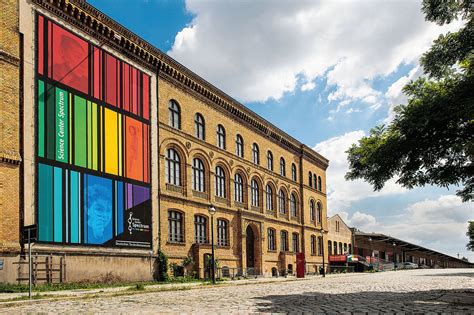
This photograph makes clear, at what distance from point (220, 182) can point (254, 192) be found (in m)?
6.38

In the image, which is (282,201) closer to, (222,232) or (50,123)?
(222,232)

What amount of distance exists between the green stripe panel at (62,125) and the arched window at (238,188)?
1824 centimetres

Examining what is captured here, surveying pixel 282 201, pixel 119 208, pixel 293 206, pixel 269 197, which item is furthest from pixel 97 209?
pixel 293 206

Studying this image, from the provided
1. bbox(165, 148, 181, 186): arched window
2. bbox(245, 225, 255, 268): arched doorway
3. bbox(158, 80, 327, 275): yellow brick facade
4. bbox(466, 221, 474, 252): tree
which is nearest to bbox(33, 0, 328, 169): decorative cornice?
bbox(158, 80, 327, 275): yellow brick facade

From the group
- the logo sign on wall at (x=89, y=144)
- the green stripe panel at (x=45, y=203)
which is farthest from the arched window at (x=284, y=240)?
the green stripe panel at (x=45, y=203)

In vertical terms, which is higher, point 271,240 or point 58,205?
point 58,205

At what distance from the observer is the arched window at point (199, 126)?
36172mm

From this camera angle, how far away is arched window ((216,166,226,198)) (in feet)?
126

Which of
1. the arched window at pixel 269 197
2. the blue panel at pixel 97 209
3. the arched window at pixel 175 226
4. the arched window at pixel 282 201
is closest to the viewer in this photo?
the blue panel at pixel 97 209

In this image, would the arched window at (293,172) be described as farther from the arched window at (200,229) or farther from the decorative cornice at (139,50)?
the arched window at (200,229)

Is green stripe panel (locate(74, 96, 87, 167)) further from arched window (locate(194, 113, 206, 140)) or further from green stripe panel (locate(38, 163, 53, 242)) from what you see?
arched window (locate(194, 113, 206, 140))

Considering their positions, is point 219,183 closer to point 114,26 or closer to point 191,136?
point 191,136

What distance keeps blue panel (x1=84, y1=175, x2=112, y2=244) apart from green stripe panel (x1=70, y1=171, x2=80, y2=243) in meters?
Result: 0.55

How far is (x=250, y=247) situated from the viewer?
42.9m
